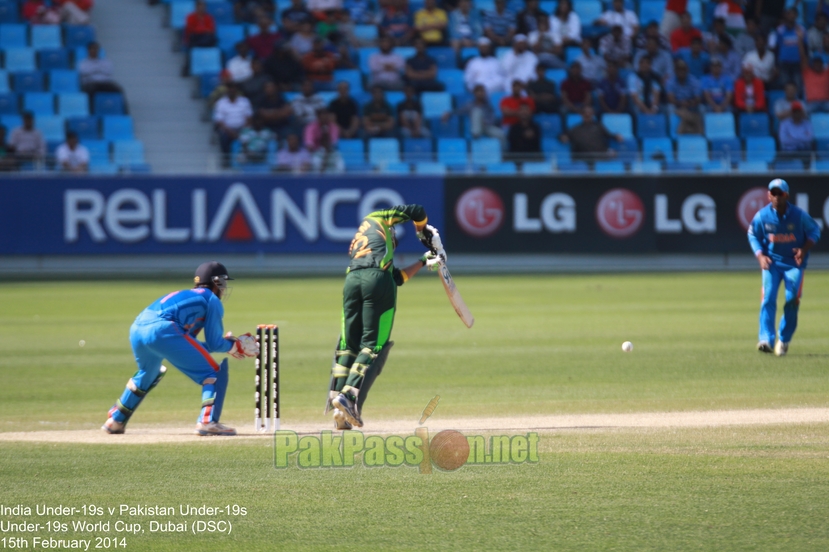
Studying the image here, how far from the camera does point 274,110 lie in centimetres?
2459

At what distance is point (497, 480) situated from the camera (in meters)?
6.77

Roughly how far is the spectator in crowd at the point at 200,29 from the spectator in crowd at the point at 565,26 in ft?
28.5

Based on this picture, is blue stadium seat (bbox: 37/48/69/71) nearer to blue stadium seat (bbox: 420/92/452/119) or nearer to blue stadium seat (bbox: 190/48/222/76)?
blue stadium seat (bbox: 190/48/222/76)

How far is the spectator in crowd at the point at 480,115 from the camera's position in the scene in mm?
25266

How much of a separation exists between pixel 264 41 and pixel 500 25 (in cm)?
629

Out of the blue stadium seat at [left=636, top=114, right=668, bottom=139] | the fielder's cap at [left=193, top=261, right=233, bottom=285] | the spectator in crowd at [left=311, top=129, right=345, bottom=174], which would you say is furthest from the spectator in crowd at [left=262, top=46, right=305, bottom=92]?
the fielder's cap at [left=193, top=261, right=233, bottom=285]

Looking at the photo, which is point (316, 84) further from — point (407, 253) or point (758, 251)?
point (758, 251)

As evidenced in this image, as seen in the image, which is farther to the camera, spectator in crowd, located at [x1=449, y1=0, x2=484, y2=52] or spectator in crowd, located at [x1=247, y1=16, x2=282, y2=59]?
spectator in crowd, located at [x1=449, y1=0, x2=484, y2=52]

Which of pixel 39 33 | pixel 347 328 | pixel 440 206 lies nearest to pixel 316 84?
pixel 440 206

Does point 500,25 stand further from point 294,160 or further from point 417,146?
point 294,160

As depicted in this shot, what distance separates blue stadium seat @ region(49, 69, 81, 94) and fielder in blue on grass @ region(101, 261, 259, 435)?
18532mm

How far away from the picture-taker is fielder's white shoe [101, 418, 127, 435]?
27.6 ft

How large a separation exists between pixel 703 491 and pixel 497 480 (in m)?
1.27

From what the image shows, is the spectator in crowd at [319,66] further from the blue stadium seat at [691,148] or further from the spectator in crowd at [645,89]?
the blue stadium seat at [691,148]
